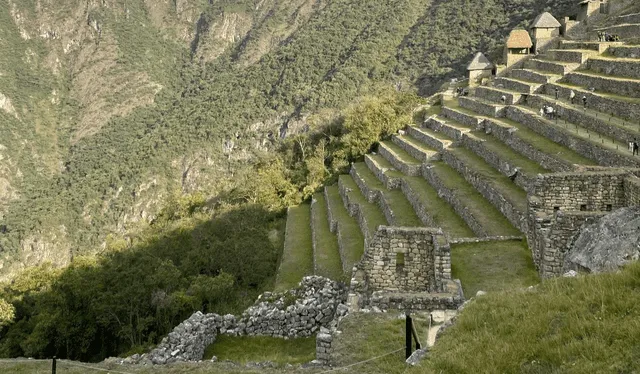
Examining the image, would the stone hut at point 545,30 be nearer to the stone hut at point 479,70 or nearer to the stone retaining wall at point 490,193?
the stone hut at point 479,70

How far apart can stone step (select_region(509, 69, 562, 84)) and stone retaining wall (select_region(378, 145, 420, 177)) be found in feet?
24.7

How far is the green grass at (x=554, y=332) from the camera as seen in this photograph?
4062 mm

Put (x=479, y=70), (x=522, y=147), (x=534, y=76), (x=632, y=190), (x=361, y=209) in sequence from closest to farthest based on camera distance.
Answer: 1. (x=632, y=190)
2. (x=522, y=147)
3. (x=361, y=209)
4. (x=534, y=76)
5. (x=479, y=70)

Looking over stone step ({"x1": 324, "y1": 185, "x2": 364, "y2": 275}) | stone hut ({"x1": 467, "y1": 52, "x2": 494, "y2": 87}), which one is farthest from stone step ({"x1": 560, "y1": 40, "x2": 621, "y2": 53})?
stone step ({"x1": 324, "y1": 185, "x2": 364, "y2": 275})

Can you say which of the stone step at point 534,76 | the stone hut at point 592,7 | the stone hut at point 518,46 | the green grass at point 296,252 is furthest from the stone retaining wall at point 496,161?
the stone hut at point 592,7

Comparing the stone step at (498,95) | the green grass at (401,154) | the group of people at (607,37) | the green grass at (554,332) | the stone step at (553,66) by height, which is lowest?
the green grass at (554,332)

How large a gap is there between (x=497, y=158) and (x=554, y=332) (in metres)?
12.9

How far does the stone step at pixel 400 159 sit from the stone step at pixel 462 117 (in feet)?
9.81

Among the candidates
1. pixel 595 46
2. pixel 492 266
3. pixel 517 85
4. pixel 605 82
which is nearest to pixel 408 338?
pixel 492 266

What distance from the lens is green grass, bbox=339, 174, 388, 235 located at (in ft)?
56.2

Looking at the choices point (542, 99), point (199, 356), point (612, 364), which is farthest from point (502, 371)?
point (542, 99)

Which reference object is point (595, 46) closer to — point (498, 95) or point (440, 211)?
point (498, 95)

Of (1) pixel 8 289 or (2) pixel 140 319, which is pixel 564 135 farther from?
(1) pixel 8 289

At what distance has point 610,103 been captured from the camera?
16.8m
